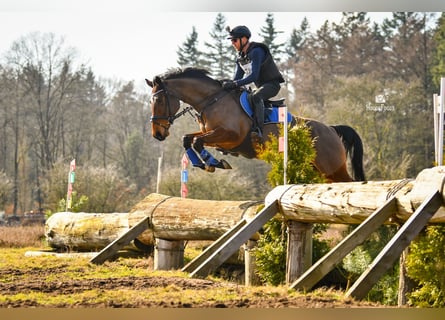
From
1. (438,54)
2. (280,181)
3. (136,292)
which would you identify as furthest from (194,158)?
(438,54)

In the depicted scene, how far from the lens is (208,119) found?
6.50m

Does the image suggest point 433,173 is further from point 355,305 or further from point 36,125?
point 36,125

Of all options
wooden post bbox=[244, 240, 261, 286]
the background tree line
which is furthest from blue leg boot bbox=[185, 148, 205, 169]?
the background tree line

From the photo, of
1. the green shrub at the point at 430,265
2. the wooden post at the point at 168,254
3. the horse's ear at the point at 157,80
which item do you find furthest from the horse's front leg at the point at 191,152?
the green shrub at the point at 430,265

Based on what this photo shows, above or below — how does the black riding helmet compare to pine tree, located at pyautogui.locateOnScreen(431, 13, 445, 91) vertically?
below

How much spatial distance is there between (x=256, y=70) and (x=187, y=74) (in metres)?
0.75

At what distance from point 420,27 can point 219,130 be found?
11.1m

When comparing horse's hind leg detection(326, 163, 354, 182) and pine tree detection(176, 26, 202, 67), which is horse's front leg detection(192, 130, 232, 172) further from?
pine tree detection(176, 26, 202, 67)

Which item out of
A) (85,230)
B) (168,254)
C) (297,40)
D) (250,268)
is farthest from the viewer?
(297,40)

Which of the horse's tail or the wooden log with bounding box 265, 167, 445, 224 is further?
the horse's tail

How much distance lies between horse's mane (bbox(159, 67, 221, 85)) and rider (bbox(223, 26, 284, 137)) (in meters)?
0.24

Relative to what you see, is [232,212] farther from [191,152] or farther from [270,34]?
[270,34]

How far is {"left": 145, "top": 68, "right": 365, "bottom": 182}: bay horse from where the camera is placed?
6289 mm

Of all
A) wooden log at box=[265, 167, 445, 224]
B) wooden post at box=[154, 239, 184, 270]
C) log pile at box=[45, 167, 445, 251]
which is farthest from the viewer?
wooden post at box=[154, 239, 184, 270]
